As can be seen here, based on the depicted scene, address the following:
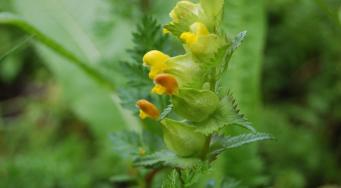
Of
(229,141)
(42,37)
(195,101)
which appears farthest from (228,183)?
(42,37)

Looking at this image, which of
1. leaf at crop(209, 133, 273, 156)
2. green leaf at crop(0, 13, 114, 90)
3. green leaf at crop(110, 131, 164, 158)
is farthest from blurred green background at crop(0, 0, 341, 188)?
leaf at crop(209, 133, 273, 156)

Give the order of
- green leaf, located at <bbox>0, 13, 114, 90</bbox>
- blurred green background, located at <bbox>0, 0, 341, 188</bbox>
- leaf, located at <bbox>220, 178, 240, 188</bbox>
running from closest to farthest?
leaf, located at <bbox>220, 178, 240, 188</bbox>
green leaf, located at <bbox>0, 13, 114, 90</bbox>
blurred green background, located at <bbox>0, 0, 341, 188</bbox>

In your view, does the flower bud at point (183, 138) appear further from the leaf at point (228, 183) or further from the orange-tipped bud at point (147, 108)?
the leaf at point (228, 183)

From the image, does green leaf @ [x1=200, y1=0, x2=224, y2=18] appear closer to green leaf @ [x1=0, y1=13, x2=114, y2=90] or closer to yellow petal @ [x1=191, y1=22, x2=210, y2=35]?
yellow petal @ [x1=191, y1=22, x2=210, y2=35]

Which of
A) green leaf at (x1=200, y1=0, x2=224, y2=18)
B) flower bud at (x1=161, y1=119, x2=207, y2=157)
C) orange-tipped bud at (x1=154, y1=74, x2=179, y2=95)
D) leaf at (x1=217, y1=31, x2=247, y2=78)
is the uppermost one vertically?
green leaf at (x1=200, y1=0, x2=224, y2=18)

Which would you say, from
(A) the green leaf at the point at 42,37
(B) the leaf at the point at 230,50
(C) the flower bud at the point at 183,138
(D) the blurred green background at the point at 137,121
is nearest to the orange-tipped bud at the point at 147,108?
(C) the flower bud at the point at 183,138
